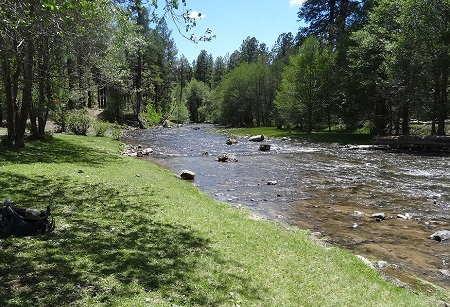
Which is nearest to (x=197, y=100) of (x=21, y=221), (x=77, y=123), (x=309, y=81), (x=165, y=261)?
(x=309, y=81)

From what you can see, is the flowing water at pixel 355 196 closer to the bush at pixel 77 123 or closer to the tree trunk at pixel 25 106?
the tree trunk at pixel 25 106

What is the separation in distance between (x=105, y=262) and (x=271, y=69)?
77.5 metres

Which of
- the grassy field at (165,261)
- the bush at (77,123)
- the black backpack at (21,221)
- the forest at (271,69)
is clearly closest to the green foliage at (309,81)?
the forest at (271,69)

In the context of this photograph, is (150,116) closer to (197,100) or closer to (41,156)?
(197,100)

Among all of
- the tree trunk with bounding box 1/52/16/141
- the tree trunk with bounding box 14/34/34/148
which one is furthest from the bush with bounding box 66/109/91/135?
the tree trunk with bounding box 14/34/34/148

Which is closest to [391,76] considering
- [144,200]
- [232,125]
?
[144,200]

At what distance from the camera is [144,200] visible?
1207 cm

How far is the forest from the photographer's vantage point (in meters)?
16.1

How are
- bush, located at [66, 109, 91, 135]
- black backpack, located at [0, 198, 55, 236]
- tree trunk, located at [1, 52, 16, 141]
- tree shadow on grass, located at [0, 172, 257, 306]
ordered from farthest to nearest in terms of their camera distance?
bush, located at [66, 109, 91, 135] → tree trunk, located at [1, 52, 16, 141] → black backpack, located at [0, 198, 55, 236] → tree shadow on grass, located at [0, 172, 257, 306]

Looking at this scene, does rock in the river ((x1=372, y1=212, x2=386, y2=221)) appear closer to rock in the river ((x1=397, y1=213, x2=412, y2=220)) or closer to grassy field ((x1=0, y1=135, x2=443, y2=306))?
rock in the river ((x1=397, y1=213, x2=412, y2=220))

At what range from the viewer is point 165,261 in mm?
7191

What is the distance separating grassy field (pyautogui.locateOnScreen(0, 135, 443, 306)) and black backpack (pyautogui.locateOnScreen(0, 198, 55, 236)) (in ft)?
0.86

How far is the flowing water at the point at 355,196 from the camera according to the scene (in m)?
10.4

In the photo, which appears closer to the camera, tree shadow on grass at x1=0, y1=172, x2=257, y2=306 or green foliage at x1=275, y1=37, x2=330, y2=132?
tree shadow on grass at x1=0, y1=172, x2=257, y2=306
